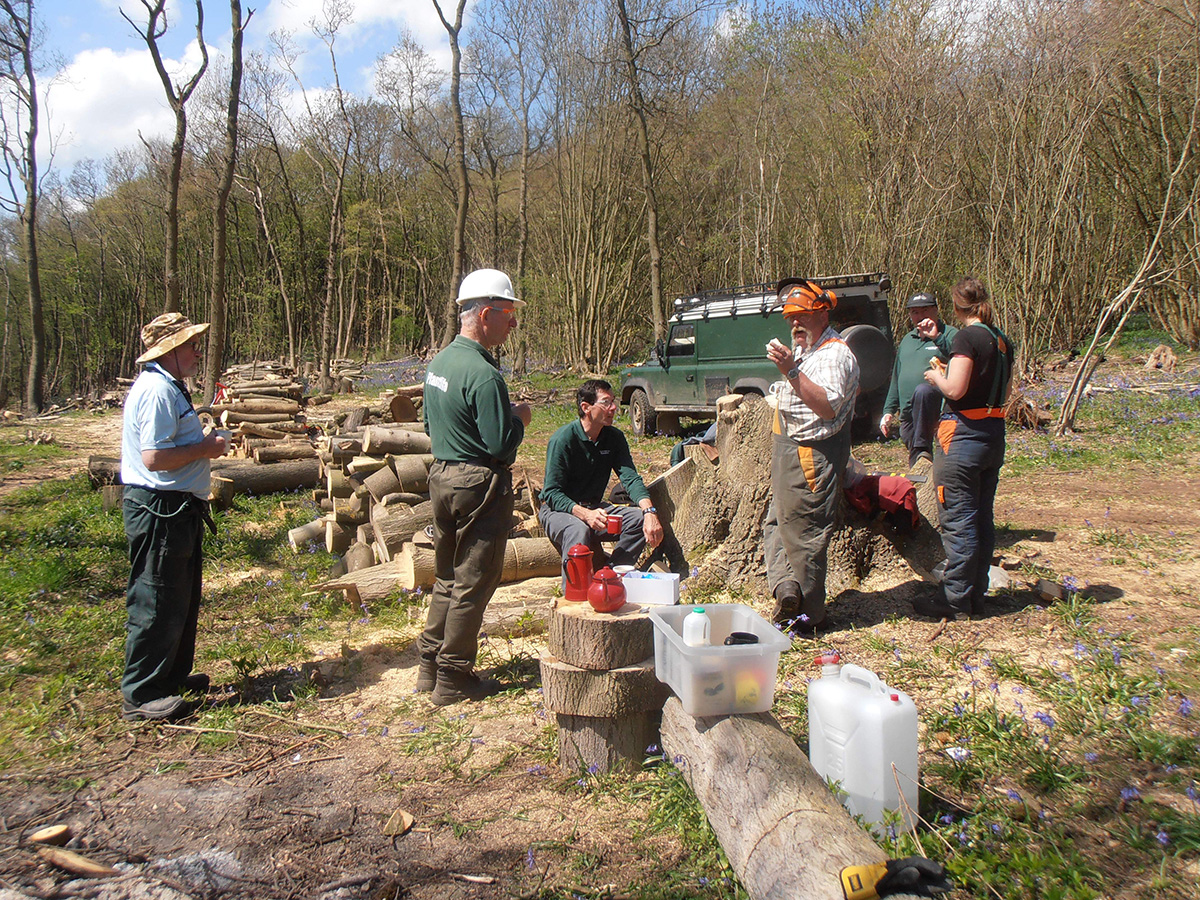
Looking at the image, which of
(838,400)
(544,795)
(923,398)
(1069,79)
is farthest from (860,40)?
(544,795)

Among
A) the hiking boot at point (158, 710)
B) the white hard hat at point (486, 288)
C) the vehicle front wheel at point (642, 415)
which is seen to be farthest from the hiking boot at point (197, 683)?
the vehicle front wheel at point (642, 415)

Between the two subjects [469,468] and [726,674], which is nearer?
[726,674]

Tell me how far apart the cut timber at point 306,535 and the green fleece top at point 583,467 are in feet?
11.8

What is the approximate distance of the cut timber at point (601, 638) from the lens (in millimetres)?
2973

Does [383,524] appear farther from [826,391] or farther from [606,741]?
[826,391]

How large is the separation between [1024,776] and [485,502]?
251 cm

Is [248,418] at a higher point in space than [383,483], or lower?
higher

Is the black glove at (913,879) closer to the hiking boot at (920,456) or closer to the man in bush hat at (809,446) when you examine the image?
the man in bush hat at (809,446)

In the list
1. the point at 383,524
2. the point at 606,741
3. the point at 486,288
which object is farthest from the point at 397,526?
the point at 606,741

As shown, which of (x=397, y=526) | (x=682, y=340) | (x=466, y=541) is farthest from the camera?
(x=682, y=340)

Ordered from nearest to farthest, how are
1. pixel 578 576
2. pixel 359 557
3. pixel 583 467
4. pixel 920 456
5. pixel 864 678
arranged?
pixel 864 678
pixel 578 576
pixel 583 467
pixel 920 456
pixel 359 557

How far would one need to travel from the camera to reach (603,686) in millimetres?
2984

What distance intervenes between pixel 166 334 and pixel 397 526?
275 centimetres

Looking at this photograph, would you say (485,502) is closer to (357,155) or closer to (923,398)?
(923,398)
